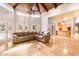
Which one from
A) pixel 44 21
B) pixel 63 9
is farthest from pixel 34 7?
pixel 63 9

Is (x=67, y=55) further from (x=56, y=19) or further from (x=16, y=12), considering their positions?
(x=16, y=12)

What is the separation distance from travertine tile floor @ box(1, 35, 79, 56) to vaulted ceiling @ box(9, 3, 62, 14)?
1.00 metres

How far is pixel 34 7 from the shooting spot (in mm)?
3455

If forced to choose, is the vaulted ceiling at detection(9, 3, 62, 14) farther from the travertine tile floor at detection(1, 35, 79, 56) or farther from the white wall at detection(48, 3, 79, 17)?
the travertine tile floor at detection(1, 35, 79, 56)

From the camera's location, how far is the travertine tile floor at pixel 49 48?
3363 millimetres

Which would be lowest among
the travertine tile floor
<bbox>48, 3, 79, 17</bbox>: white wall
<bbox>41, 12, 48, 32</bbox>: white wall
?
the travertine tile floor

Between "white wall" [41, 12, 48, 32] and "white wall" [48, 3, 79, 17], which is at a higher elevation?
"white wall" [48, 3, 79, 17]

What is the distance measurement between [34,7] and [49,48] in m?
1.48

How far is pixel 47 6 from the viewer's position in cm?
341

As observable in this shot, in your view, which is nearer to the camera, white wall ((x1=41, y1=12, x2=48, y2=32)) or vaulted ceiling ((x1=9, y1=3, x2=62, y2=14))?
vaulted ceiling ((x1=9, y1=3, x2=62, y2=14))

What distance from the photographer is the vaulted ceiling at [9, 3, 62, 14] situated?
10.9 feet

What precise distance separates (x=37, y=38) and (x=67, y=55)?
1.08 metres

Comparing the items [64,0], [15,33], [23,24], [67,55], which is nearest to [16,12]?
[23,24]

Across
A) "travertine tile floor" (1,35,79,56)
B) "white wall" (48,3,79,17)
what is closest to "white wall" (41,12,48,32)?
"white wall" (48,3,79,17)
